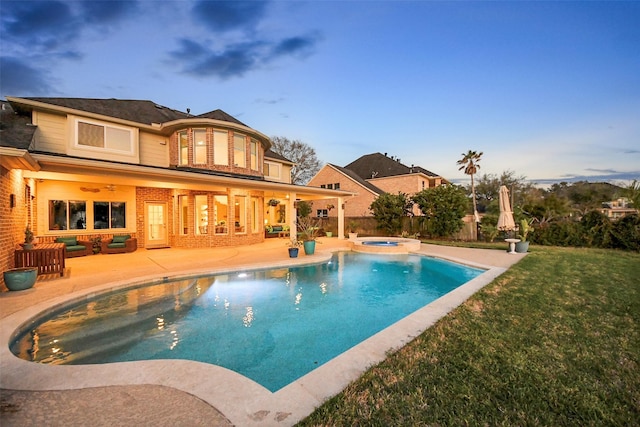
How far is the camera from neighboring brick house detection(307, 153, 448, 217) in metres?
27.3

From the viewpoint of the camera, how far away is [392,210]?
64.7ft

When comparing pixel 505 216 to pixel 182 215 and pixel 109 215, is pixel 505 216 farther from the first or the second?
pixel 109 215

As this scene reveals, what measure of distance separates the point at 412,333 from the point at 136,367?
356 centimetres

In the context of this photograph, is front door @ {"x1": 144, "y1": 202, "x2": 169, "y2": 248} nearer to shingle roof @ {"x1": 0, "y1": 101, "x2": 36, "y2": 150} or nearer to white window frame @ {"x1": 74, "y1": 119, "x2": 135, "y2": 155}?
white window frame @ {"x1": 74, "y1": 119, "x2": 135, "y2": 155}

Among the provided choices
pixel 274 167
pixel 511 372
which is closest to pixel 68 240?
pixel 274 167

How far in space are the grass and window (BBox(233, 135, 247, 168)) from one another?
12.3 m

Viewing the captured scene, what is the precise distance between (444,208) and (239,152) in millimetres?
13054

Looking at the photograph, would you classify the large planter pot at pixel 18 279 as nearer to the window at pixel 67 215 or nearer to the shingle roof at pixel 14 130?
the shingle roof at pixel 14 130

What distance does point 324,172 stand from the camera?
29.7 m

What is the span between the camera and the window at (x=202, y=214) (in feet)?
44.6

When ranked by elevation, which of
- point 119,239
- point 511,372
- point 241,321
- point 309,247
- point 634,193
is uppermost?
point 634,193

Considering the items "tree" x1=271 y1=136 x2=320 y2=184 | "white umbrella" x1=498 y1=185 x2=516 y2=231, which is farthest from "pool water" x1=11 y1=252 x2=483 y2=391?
"tree" x1=271 y1=136 x2=320 y2=184

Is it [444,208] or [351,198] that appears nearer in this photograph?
[444,208]

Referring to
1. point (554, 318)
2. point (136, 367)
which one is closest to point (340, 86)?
point (554, 318)
